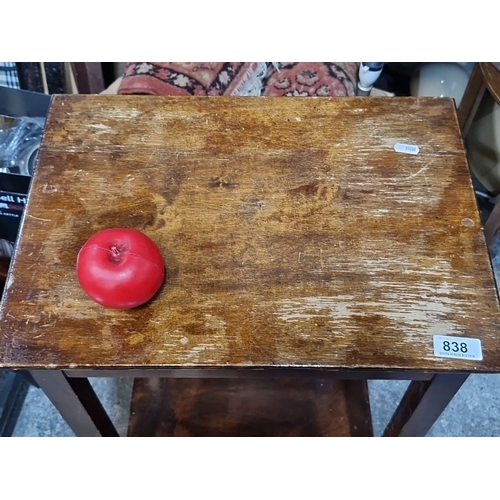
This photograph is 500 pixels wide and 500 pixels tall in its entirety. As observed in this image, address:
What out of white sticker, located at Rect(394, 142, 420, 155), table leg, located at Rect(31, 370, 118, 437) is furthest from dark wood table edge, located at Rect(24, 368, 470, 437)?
white sticker, located at Rect(394, 142, 420, 155)

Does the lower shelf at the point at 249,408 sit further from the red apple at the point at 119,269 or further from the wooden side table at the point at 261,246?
the red apple at the point at 119,269

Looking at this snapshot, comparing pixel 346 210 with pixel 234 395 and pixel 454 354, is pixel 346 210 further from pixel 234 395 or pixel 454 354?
pixel 234 395

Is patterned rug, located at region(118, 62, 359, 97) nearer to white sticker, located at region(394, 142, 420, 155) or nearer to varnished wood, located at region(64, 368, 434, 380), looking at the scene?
white sticker, located at region(394, 142, 420, 155)

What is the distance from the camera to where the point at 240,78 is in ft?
4.81

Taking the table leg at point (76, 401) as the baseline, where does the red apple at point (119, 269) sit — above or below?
above

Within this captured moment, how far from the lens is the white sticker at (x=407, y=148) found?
0.93 meters

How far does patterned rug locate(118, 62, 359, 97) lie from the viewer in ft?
Answer: 4.44

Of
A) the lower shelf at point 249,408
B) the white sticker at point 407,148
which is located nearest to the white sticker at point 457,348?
the white sticker at point 407,148

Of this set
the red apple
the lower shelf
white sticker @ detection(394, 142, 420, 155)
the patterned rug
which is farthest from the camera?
the patterned rug

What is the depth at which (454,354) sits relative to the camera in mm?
740

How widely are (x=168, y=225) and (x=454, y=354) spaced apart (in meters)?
0.44

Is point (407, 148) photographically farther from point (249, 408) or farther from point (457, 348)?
point (249, 408)

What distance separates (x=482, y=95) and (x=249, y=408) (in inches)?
37.9

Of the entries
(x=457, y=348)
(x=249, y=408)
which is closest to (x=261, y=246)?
(x=457, y=348)
